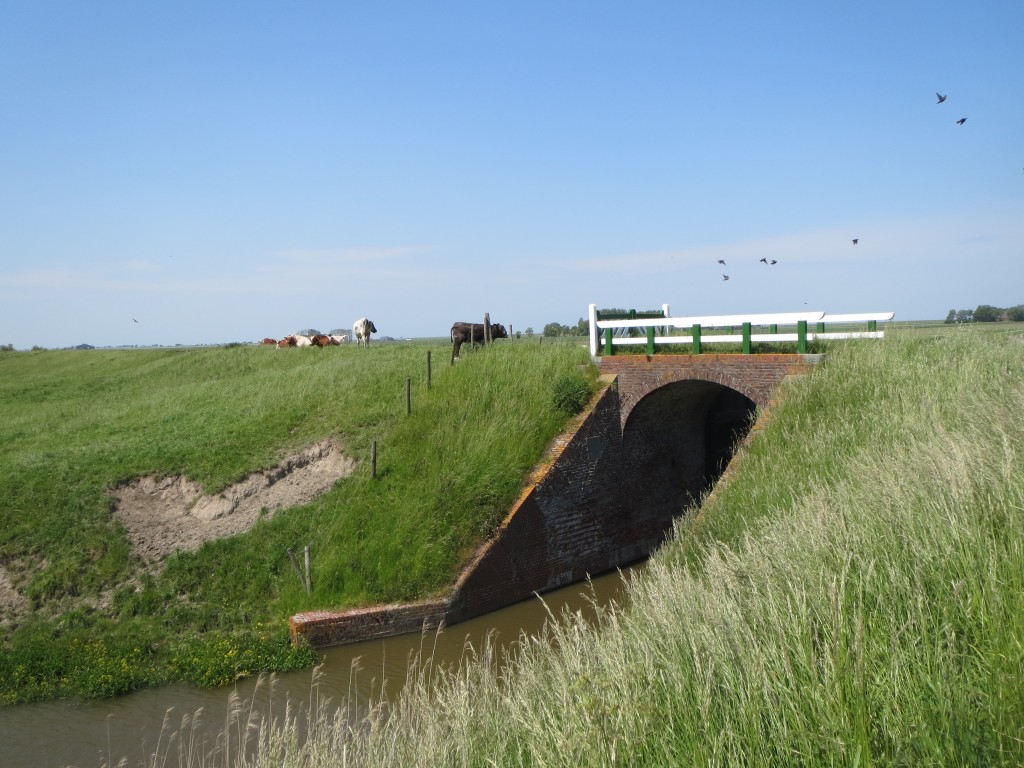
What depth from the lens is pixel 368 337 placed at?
3384 cm

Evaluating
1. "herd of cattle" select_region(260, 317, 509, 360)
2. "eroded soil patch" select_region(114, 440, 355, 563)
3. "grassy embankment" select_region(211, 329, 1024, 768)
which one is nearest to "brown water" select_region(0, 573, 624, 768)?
"grassy embankment" select_region(211, 329, 1024, 768)

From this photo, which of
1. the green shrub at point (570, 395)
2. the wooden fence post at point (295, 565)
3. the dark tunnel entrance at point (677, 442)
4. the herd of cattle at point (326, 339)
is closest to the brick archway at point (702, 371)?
the dark tunnel entrance at point (677, 442)

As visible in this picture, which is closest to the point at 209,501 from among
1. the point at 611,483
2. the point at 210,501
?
the point at 210,501

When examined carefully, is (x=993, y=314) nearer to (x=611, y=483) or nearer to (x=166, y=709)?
(x=611, y=483)

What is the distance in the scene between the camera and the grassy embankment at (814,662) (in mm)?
3600

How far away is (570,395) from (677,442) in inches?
134

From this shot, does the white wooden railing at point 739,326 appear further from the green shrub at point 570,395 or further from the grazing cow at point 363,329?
the grazing cow at point 363,329

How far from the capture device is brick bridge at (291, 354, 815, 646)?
13125mm

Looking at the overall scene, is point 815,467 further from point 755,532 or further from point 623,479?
point 623,479

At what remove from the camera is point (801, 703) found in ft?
12.7

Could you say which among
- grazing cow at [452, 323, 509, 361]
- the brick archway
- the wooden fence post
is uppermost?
grazing cow at [452, 323, 509, 361]

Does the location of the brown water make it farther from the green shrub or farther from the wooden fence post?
the green shrub

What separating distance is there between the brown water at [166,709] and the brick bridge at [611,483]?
562mm

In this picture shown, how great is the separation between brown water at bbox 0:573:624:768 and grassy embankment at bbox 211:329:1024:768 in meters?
2.94
